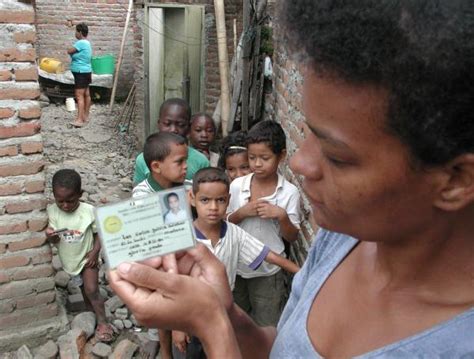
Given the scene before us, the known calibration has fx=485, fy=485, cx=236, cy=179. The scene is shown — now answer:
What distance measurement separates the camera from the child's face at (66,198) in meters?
3.24

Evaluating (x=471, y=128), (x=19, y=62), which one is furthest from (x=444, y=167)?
(x=19, y=62)

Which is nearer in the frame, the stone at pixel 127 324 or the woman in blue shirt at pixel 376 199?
the woman in blue shirt at pixel 376 199

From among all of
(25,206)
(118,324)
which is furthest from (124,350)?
(25,206)

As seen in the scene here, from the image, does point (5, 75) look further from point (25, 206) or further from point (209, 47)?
point (209, 47)

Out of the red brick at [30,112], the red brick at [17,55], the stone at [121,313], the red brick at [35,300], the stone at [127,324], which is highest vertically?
the red brick at [17,55]

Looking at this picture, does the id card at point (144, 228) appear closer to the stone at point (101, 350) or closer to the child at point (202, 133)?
the stone at point (101, 350)

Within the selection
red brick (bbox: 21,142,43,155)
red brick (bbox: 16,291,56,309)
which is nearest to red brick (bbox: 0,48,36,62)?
red brick (bbox: 21,142,43,155)

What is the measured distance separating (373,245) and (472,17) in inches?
23.8

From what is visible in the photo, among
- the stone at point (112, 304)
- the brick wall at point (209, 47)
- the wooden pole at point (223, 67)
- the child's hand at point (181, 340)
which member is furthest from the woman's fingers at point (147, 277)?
the brick wall at point (209, 47)

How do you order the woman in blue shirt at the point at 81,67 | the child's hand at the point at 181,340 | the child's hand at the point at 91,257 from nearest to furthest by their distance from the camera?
1. the child's hand at the point at 181,340
2. the child's hand at the point at 91,257
3. the woman in blue shirt at the point at 81,67

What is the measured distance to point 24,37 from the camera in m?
2.83

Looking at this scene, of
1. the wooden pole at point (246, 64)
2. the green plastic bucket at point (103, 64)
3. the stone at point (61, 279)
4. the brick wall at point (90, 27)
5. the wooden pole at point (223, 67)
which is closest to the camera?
the stone at point (61, 279)

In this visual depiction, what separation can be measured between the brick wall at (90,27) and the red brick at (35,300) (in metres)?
8.95

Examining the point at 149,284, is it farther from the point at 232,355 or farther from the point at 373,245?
the point at 373,245
